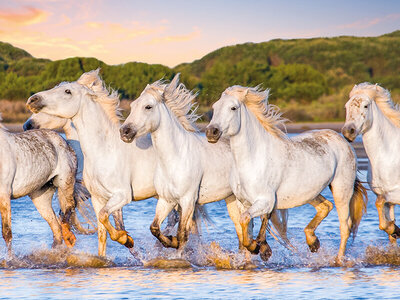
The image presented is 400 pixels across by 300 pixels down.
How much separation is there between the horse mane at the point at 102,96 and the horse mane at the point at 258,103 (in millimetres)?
1472

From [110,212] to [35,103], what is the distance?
1410mm

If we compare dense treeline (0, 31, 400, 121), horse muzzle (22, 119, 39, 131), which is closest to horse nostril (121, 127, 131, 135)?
horse muzzle (22, 119, 39, 131)

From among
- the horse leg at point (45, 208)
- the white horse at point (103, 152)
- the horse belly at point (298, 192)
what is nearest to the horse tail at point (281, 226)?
the horse belly at point (298, 192)

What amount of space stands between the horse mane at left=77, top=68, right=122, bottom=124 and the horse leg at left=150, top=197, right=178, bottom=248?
1167 millimetres

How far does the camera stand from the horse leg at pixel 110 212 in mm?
9164

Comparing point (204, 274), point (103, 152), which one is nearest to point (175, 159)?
point (103, 152)

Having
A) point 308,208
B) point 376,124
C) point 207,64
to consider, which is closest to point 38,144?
point 376,124

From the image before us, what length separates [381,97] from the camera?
973cm

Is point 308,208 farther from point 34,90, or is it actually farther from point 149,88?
point 34,90

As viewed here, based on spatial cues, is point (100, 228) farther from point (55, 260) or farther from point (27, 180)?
point (27, 180)

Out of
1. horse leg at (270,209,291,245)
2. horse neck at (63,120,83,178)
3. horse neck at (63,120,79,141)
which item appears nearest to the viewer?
horse leg at (270,209,291,245)

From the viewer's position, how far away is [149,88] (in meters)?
9.25

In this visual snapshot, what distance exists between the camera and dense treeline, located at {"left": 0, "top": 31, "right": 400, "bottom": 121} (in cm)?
4325

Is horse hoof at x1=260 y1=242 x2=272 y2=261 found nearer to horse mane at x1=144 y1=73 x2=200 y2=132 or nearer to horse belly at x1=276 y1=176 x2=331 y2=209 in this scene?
horse belly at x1=276 y1=176 x2=331 y2=209
